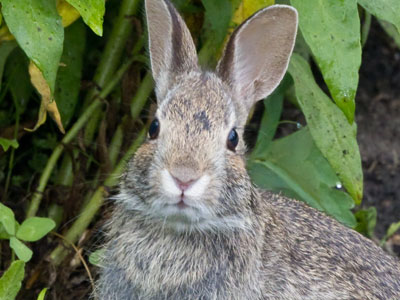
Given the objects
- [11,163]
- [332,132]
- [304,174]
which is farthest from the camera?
[11,163]

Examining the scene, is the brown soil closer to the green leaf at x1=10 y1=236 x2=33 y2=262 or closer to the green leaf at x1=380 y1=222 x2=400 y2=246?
the green leaf at x1=380 y1=222 x2=400 y2=246

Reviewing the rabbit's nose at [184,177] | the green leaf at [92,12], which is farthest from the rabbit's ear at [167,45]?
the rabbit's nose at [184,177]

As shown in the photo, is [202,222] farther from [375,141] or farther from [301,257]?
[375,141]

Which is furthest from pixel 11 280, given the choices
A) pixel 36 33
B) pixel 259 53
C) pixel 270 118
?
pixel 270 118

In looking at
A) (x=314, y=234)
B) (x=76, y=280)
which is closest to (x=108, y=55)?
(x=76, y=280)

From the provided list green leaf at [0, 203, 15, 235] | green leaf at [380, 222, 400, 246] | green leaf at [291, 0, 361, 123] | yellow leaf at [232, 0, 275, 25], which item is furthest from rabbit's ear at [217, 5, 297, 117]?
green leaf at [380, 222, 400, 246]

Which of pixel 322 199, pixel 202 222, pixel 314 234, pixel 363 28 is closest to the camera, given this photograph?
pixel 202 222

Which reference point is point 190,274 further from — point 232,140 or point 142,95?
point 142,95
